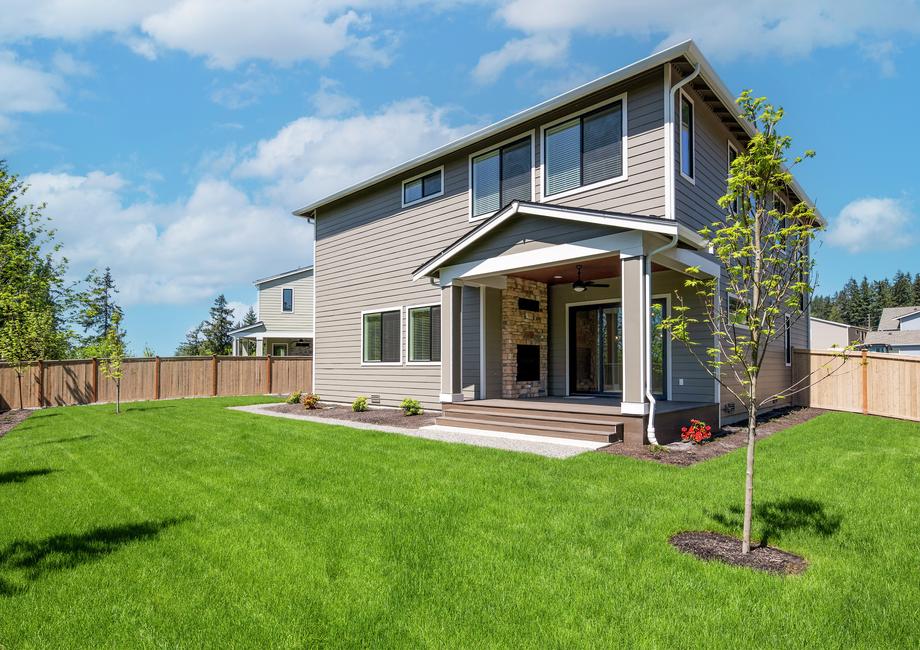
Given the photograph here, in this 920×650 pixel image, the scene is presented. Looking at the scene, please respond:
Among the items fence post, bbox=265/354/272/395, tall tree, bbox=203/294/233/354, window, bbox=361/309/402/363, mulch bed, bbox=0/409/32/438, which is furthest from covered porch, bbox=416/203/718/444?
tall tree, bbox=203/294/233/354

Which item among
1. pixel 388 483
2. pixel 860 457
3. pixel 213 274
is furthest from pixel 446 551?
pixel 213 274

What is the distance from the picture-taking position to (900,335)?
39531mm

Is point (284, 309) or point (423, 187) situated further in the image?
point (284, 309)

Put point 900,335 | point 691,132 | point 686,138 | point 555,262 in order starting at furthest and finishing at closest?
point 900,335 < point 691,132 < point 686,138 < point 555,262

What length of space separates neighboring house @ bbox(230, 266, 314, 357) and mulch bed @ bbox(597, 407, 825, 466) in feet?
66.4

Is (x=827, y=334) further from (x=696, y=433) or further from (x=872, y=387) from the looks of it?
(x=696, y=433)

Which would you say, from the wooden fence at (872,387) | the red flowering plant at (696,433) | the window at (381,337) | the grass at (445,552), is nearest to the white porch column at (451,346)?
the window at (381,337)

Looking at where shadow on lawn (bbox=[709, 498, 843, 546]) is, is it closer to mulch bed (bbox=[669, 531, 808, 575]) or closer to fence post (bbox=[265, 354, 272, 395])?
mulch bed (bbox=[669, 531, 808, 575])

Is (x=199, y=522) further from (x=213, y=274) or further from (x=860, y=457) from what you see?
(x=213, y=274)

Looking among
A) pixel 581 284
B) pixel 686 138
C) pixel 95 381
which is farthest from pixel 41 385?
pixel 686 138

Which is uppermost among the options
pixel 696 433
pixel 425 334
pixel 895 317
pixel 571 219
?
pixel 895 317

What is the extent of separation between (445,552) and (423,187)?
10216 millimetres

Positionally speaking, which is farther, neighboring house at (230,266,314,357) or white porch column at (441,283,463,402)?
neighboring house at (230,266,314,357)

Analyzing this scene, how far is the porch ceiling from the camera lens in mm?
9180
